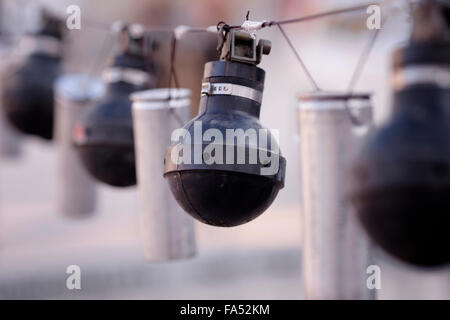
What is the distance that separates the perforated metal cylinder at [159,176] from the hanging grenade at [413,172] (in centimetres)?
101

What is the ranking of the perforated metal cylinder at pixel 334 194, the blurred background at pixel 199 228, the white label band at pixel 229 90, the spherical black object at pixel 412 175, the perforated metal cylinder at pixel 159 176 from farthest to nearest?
the blurred background at pixel 199 228 → the perforated metal cylinder at pixel 159 176 → the perforated metal cylinder at pixel 334 194 → the white label band at pixel 229 90 → the spherical black object at pixel 412 175

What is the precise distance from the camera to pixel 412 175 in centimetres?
141

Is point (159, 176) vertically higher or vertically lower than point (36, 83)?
lower

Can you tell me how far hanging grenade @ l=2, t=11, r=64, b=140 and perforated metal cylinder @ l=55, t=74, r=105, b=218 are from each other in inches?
1.8

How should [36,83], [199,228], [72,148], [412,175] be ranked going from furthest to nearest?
[199,228], [72,148], [36,83], [412,175]

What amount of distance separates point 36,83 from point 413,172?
7.23 ft

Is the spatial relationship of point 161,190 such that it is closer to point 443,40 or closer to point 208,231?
point 443,40

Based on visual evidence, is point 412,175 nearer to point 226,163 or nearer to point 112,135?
point 226,163

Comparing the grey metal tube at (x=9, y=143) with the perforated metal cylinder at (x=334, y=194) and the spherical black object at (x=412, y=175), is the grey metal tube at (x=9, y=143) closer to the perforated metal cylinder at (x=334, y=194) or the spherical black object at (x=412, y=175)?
the perforated metal cylinder at (x=334, y=194)

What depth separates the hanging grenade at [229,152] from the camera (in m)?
1.73

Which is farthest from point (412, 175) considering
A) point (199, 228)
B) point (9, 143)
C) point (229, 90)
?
point (199, 228)

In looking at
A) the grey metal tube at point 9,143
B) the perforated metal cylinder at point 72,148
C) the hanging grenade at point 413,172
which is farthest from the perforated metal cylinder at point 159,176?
the grey metal tube at point 9,143

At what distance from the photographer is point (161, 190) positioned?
97.9 inches
